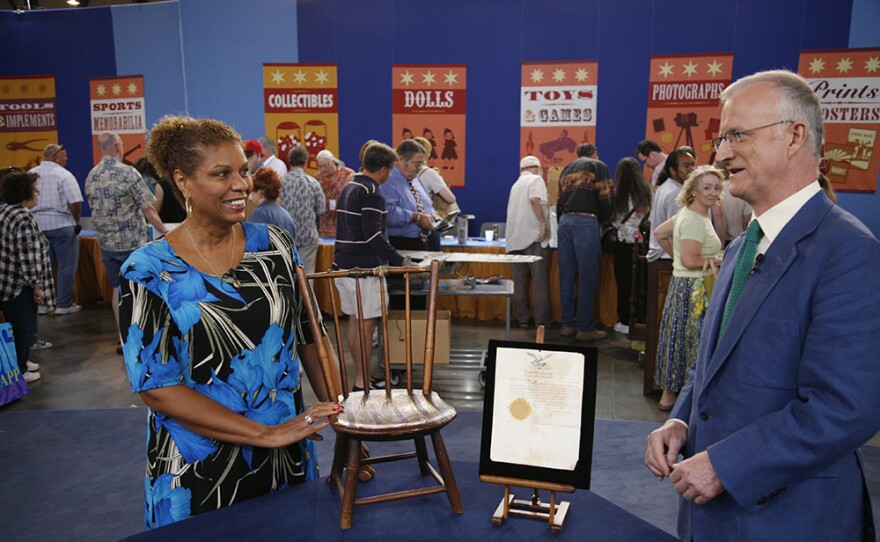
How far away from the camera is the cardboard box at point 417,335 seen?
4621 millimetres

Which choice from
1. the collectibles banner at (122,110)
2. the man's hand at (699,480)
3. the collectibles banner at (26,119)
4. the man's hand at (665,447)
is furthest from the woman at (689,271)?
the collectibles banner at (26,119)

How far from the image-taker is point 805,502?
1.17 m

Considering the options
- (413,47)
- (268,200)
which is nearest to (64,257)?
(268,200)

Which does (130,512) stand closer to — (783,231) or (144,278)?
(144,278)

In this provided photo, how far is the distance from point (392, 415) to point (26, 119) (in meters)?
9.98

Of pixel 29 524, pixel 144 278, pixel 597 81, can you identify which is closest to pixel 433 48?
pixel 597 81

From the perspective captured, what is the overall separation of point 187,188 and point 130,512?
81.1 inches

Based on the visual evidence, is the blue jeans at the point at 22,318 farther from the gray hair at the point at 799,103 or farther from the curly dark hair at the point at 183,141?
the gray hair at the point at 799,103

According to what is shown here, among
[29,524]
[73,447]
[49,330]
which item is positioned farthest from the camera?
[49,330]

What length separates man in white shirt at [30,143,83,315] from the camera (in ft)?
21.4

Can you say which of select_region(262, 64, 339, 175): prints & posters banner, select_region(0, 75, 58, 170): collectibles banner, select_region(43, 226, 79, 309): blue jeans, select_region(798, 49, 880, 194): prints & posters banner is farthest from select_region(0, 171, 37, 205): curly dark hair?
select_region(798, 49, 880, 194): prints & posters banner

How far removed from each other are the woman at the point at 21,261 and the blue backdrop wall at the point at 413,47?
4.37 meters

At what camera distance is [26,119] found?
9508mm

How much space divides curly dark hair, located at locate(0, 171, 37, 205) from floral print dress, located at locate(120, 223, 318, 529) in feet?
12.4
